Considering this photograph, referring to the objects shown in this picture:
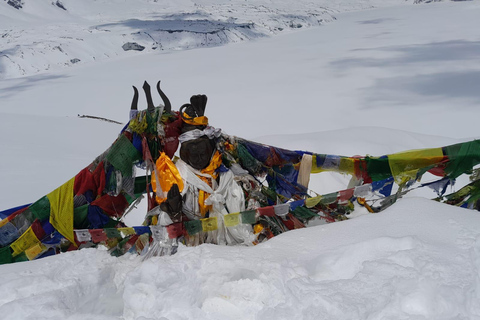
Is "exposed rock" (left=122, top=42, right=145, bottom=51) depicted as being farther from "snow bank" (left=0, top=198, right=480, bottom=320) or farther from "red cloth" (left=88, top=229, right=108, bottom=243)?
"snow bank" (left=0, top=198, right=480, bottom=320)

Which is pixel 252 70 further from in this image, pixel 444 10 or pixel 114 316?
pixel 444 10

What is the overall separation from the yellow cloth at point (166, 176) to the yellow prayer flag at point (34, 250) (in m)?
0.88

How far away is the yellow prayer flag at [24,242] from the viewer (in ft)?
9.45

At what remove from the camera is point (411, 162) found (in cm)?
290

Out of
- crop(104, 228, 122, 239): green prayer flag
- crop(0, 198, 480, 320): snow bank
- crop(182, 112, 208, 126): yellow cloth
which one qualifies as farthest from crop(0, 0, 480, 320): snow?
crop(182, 112, 208, 126): yellow cloth

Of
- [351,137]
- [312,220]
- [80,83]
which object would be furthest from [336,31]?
[312,220]

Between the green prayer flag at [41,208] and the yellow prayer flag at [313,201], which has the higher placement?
the yellow prayer flag at [313,201]

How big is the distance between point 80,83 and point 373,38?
42.0 ft

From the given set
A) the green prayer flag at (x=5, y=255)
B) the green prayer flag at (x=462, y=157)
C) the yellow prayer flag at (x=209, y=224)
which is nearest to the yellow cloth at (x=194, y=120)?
the yellow prayer flag at (x=209, y=224)

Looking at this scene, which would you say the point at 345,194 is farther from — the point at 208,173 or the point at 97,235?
the point at 97,235

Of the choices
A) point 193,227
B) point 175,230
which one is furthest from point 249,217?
point 175,230

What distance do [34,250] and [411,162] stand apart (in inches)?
101

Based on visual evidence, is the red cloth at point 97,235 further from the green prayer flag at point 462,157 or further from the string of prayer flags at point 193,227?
the green prayer flag at point 462,157

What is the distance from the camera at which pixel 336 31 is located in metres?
23.3
